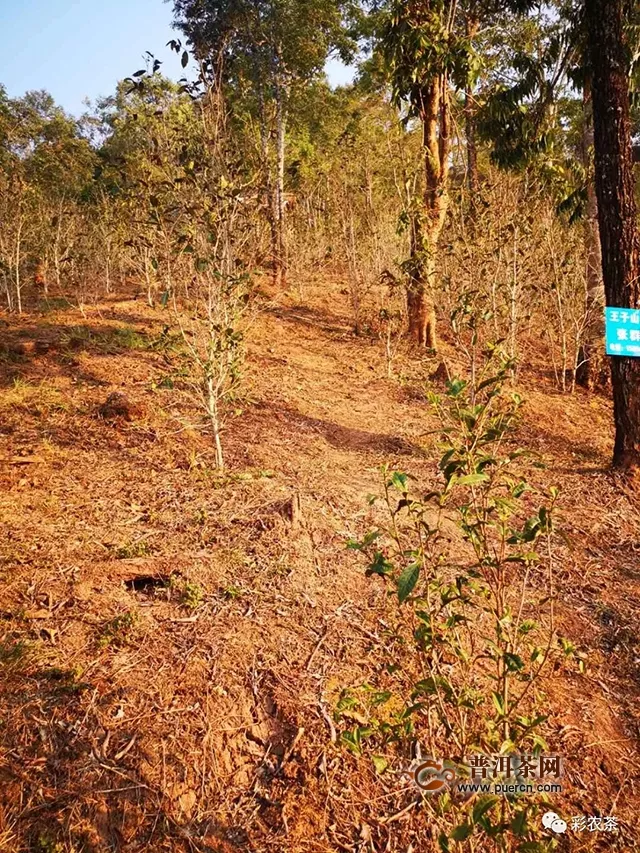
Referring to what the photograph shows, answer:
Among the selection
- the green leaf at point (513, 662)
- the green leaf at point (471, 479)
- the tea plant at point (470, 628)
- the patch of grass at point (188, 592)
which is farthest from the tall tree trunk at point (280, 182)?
the green leaf at point (513, 662)

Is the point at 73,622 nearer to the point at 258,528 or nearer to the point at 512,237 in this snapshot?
the point at 258,528

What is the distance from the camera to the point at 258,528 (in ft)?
11.1

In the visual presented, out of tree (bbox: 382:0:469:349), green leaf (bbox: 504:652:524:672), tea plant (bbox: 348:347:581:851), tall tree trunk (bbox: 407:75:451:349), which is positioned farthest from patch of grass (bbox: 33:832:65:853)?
tall tree trunk (bbox: 407:75:451:349)

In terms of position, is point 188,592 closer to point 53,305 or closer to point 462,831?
point 462,831

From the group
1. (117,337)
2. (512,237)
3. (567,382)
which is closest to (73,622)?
(117,337)

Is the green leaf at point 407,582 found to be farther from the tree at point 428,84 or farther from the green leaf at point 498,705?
the tree at point 428,84

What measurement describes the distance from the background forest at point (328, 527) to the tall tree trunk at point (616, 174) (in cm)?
2

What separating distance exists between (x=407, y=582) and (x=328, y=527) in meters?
2.30

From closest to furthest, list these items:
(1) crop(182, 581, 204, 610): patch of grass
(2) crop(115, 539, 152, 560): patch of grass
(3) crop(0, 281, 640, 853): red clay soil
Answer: (3) crop(0, 281, 640, 853): red clay soil < (1) crop(182, 581, 204, 610): patch of grass < (2) crop(115, 539, 152, 560): patch of grass

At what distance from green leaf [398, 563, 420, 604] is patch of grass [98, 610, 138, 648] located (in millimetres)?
1786

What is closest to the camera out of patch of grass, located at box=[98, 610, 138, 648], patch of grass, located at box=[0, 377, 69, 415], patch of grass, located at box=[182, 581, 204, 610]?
patch of grass, located at box=[98, 610, 138, 648]

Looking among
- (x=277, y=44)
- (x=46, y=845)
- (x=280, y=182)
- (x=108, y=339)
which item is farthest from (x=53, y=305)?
(x=46, y=845)

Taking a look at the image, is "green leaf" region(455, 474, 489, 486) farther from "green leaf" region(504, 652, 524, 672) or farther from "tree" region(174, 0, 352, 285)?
"tree" region(174, 0, 352, 285)

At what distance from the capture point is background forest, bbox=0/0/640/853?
5.52 ft
